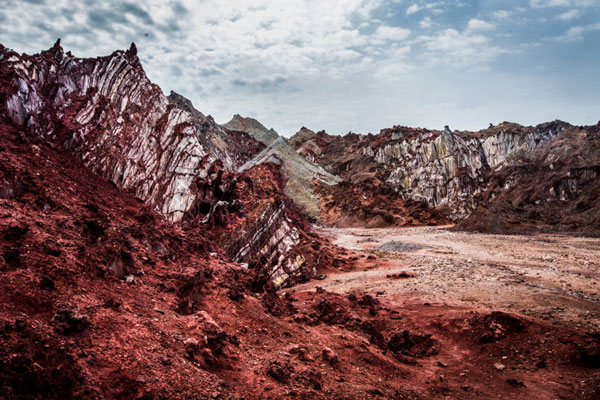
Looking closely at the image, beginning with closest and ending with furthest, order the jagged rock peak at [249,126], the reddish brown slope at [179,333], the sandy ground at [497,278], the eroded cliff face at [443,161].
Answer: the reddish brown slope at [179,333] < the sandy ground at [497,278] < the eroded cliff face at [443,161] < the jagged rock peak at [249,126]

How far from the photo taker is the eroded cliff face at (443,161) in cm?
7206

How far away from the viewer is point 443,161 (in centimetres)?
7606

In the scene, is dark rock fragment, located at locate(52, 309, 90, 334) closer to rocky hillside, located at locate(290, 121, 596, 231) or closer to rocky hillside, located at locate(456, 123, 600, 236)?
rocky hillside, located at locate(456, 123, 600, 236)

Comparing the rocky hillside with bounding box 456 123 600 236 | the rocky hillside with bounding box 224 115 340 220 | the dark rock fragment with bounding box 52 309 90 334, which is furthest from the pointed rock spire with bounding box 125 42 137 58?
the rocky hillside with bounding box 456 123 600 236

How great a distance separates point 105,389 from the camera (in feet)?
15.3

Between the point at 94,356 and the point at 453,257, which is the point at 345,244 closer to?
the point at 453,257

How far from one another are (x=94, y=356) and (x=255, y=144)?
10675 cm

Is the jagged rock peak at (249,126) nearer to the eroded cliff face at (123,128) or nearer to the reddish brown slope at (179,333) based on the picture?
the eroded cliff face at (123,128)

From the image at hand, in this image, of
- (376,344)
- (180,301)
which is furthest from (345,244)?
(180,301)

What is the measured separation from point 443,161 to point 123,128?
7002 cm

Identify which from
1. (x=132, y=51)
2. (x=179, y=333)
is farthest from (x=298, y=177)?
(x=179, y=333)

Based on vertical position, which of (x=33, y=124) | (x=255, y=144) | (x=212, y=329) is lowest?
(x=212, y=329)

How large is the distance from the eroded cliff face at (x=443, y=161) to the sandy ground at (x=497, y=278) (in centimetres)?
3602

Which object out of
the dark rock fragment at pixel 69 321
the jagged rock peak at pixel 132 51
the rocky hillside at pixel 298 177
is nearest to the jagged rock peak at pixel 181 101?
the rocky hillside at pixel 298 177
